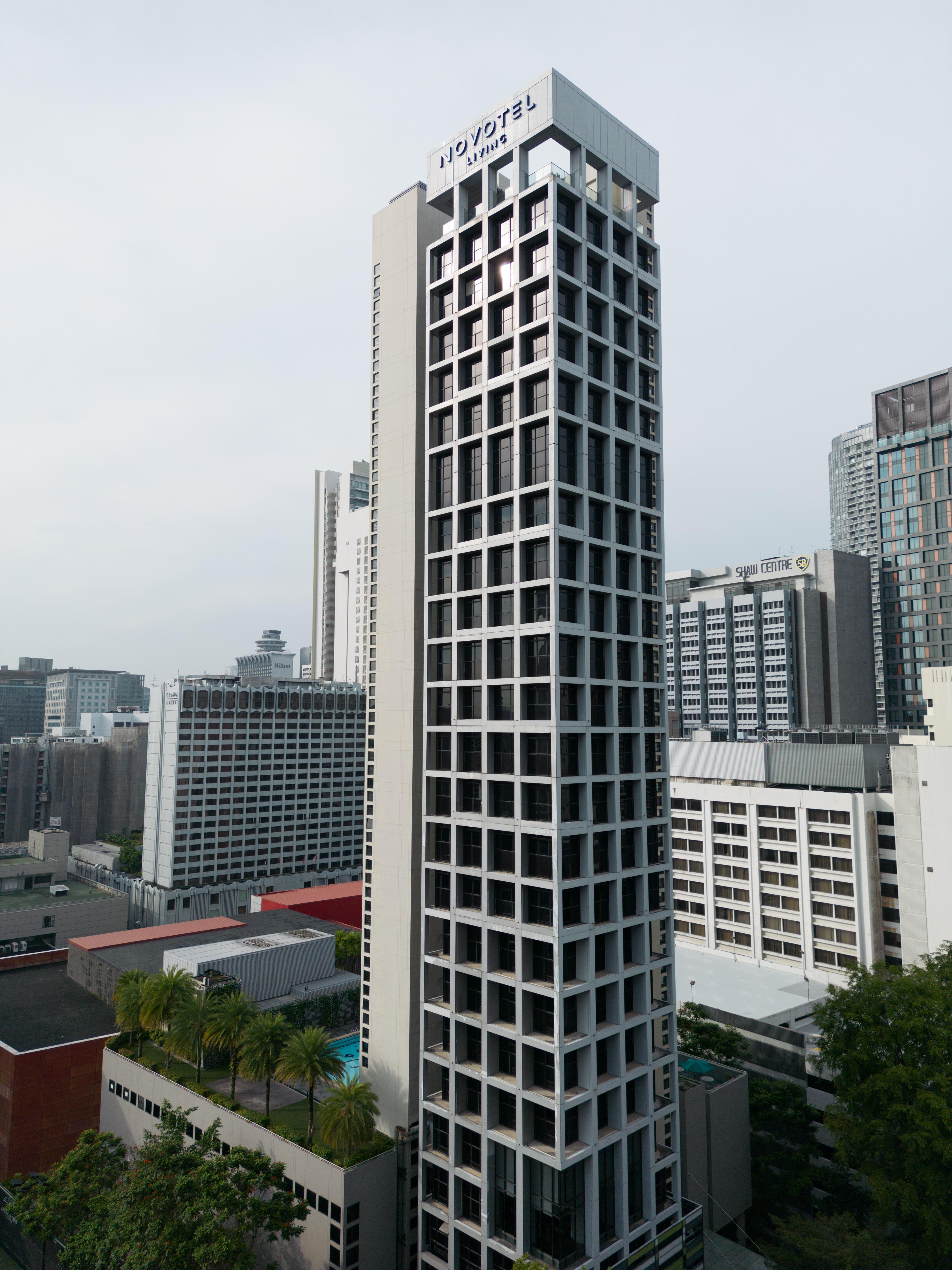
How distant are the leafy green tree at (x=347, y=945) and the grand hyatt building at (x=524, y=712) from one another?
38.5 metres

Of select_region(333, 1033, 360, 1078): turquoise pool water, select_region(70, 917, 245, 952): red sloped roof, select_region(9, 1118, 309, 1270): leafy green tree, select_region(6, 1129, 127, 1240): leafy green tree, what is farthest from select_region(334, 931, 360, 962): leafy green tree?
select_region(6, 1129, 127, 1240): leafy green tree

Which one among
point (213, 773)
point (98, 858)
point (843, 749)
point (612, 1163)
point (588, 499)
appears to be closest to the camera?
point (612, 1163)

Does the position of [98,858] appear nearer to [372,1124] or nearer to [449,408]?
[372,1124]

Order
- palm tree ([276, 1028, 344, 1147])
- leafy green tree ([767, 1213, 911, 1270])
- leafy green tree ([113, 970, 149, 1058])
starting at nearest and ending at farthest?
leafy green tree ([767, 1213, 911, 1270]) → palm tree ([276, 1028, 344, 1147]) → leafy green tree ([113, 970, 149, 1058])

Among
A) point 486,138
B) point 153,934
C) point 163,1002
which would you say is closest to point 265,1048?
point 163,1002

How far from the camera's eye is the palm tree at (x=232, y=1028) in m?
58.0

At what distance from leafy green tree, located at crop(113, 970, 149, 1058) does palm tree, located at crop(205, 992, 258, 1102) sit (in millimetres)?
10233

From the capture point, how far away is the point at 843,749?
304ft

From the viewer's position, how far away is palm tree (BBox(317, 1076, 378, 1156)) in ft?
162

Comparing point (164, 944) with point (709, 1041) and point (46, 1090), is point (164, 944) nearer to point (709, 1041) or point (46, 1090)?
point (46, 1090)

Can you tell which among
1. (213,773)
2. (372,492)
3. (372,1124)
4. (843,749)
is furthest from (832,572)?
(372,1124)

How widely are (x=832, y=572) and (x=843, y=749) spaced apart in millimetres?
113687

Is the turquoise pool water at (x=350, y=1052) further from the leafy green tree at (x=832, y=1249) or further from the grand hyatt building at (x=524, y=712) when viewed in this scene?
the leafy green tree at (x=832, y=1249)

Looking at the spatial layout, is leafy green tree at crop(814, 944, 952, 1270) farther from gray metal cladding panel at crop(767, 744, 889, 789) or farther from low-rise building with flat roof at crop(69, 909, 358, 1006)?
low-rise building with flat roof at crop(69, 909, 358, 1006)
